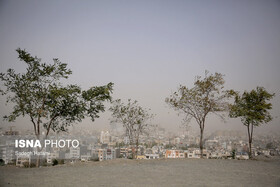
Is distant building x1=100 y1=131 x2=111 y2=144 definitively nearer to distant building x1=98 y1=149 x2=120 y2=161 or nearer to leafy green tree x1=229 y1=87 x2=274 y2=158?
distant building x1=98 y1=149 x2=120 y2=161

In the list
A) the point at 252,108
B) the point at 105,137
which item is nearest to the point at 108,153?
the point at 105,137

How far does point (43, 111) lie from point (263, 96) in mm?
18391

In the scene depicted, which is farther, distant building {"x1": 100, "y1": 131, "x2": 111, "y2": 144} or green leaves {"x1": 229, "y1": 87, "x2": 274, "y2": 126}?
distant building {"x1": 100, "y1": 131, "x2": 111, "y2": 144}

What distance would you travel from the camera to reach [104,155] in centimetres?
2730

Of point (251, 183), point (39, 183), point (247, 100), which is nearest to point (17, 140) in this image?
point (39, 183)

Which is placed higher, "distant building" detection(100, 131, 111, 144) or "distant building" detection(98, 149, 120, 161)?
"distant building" detection(100, 131, 111, 144)

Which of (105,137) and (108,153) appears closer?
(108,153)

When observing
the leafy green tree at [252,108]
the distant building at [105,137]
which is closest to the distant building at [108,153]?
the distant building at [105,137]

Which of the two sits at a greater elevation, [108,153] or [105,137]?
[105,137]

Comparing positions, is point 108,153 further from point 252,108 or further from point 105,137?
point 252,108

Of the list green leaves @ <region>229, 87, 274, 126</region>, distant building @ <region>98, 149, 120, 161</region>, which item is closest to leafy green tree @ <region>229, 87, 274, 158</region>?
green leaves @ <region>229, 87, 274, 126</region>

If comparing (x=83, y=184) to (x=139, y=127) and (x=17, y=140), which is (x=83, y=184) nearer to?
(x=17, y=140)

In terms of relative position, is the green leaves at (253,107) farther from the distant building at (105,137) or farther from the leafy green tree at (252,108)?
the distant building at (105,137)

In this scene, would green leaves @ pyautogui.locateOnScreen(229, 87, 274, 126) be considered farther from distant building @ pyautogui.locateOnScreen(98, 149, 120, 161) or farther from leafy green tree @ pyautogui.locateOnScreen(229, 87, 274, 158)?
distant building @ pyautogui.locateOnScreen(98, 149, 120, 161)
